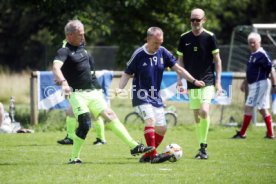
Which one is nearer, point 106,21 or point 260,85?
point 260,85

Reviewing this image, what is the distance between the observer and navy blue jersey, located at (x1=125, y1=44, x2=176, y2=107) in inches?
464

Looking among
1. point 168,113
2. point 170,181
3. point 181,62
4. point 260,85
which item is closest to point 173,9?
point 168,113

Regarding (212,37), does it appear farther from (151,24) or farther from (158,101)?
(151,24)

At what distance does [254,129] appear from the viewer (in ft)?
62.4

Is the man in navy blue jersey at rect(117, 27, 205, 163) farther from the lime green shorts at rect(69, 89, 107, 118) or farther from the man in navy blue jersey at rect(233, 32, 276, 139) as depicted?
the man in navy blue jersey at rect(233, 32, 276, 139)

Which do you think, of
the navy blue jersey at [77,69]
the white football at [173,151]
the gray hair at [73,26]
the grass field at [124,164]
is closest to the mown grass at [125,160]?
the grass field at [124,164]

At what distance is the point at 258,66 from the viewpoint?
16.7 metres

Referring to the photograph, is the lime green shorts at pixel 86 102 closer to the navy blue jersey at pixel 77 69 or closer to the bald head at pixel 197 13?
the navy blue jersey at pixel 77 69

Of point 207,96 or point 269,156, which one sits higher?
point 207,96

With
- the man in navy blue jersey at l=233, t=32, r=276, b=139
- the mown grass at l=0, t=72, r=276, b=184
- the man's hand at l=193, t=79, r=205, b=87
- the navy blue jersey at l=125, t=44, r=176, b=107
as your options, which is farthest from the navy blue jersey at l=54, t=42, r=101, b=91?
the man in navy blue jersey at l=233, t=32, r=276, b=139

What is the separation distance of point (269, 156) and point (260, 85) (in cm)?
406

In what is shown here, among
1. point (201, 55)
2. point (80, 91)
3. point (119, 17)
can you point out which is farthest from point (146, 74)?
point (119, 17)

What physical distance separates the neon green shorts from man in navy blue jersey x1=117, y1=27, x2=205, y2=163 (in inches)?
37.3

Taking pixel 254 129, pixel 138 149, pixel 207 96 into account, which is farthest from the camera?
pixel 254 129
